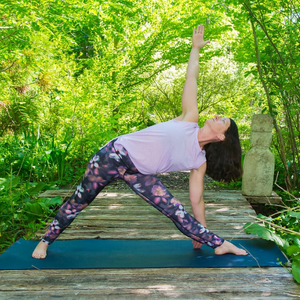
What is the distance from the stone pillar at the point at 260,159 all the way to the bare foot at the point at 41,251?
248 cm

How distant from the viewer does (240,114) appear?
9523 mm

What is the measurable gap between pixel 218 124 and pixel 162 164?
1.55ft

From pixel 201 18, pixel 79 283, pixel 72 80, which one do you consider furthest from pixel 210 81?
pixel 79 283

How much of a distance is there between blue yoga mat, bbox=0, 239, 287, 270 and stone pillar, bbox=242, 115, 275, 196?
136cm

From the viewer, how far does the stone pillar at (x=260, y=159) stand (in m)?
3.91

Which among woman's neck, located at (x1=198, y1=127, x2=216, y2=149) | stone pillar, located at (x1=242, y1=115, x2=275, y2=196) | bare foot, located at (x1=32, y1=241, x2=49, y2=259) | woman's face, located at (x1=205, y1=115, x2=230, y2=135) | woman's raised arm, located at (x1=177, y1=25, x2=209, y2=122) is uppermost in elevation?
woman's raised arm, located at (x1=177, y1=25, x2=209, y2=122)

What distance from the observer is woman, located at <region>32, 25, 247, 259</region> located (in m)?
2.25

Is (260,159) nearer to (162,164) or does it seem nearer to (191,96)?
(191,96)

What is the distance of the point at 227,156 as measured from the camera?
2.48 m

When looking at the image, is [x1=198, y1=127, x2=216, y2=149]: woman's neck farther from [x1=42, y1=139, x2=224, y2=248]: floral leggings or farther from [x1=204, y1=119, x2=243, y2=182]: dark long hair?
[x1=42, y1=139, x2=224, y2=248]: floral leggings

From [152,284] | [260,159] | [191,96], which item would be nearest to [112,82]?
[260,159]

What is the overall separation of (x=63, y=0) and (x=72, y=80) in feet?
4.19

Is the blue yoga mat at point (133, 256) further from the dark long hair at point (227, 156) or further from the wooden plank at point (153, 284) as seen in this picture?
the dark long hair at point (227, 156)

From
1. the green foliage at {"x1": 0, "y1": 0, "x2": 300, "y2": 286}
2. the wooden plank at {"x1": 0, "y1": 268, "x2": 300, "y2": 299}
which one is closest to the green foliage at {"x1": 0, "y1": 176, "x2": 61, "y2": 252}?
the green foliage at {"x1": 0, "y1": 0, "x2": 300, "y2": 286}
